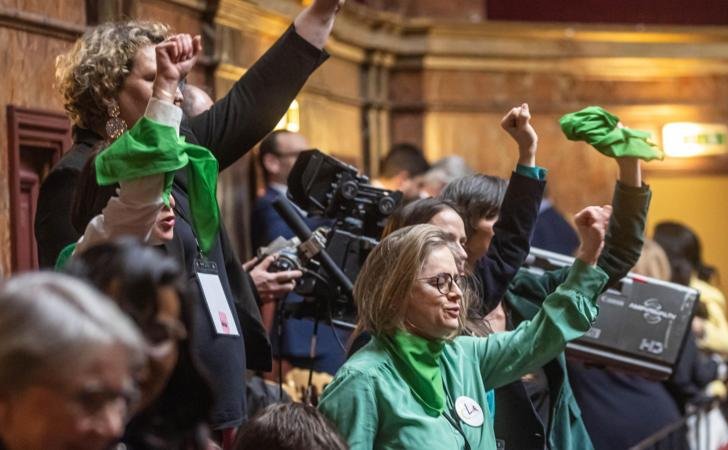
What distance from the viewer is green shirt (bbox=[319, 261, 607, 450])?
3.37 m

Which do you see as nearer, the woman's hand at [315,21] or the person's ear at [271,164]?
the woman's hand at [315,21]

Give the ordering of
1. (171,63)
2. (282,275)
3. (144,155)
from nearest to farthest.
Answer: (144,155) → (171,63) → (282,275)

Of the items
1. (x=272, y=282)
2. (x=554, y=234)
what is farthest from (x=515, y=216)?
(x=554, y=234)

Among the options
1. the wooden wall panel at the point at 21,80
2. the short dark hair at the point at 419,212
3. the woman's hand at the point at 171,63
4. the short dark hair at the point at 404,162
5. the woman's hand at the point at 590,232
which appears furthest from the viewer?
the short dark hair at the point at 404,162

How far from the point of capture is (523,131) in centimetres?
399

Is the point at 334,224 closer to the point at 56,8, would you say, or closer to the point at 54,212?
the point at 54,212

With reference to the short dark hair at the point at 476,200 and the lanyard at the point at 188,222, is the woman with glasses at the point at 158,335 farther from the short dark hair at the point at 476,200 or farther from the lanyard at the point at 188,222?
the short dark hair at the point at 476,200

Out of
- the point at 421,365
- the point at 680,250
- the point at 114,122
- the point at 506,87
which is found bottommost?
the point at 680,250

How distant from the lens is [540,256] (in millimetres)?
4758

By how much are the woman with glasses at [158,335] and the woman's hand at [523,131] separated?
213 centimetres

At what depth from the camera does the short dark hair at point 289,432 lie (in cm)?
308

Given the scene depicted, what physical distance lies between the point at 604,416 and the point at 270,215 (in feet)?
5.11

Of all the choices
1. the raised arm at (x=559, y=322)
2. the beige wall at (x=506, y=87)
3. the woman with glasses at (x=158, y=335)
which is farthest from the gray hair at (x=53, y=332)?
the beige wall at (x=506, y=87)

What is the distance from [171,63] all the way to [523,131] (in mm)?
1428
